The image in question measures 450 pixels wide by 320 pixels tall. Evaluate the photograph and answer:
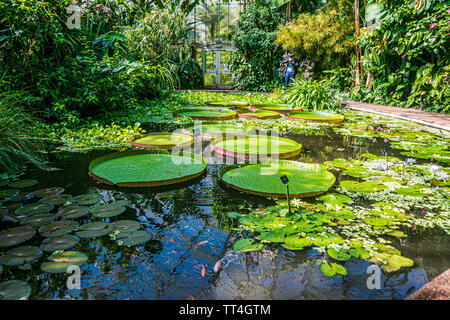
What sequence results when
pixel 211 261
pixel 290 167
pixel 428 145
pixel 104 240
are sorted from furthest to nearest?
pixel 428 145 < pixel 290 167 < pixel 104 240 < pixel 211 261

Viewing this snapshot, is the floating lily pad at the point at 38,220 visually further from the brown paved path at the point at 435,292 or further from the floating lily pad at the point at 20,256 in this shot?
the brown paved path at the point at 435,292

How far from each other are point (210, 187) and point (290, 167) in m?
0.79

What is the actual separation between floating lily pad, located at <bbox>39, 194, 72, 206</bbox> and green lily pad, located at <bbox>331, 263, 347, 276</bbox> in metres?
1.73

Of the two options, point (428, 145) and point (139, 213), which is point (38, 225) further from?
point (428, 145)

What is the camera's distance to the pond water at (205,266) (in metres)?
1.22

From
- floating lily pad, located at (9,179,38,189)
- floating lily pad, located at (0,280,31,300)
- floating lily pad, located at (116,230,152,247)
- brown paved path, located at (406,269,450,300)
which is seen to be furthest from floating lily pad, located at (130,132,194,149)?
brown paved path, located at (406,269,450,300)

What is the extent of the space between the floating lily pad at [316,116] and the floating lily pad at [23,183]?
14.0 ft

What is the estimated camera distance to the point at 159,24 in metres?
7.85

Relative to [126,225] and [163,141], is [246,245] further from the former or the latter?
[163,141]

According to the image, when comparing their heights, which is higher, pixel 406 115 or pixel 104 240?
pixel 406 115

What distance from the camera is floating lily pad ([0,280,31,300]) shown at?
1.14 meters

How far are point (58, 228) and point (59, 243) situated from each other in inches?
7.0

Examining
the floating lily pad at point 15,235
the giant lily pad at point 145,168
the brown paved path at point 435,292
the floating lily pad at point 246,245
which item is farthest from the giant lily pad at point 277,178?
the floating lily pad at point 15,235
